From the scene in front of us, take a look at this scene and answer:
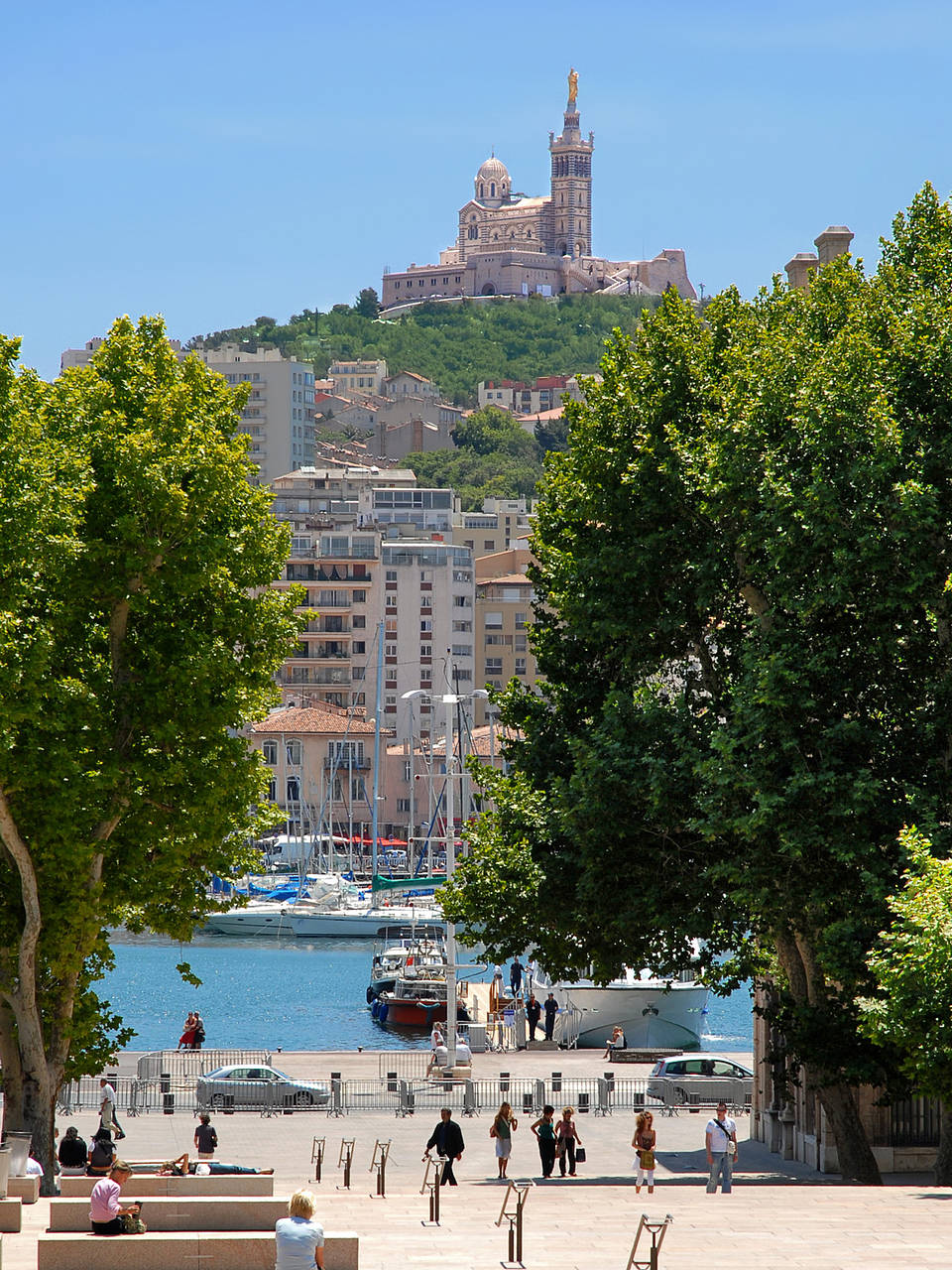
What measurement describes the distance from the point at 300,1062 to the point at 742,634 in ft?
62.8

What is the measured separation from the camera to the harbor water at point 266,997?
199 feet

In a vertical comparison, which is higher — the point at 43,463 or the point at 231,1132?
the point at 43,463

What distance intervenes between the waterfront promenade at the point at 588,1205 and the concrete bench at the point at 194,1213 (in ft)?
1.40

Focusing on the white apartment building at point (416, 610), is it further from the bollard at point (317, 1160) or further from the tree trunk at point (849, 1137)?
the tree trunk at point (849, 1137)

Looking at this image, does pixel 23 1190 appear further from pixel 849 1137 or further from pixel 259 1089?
pixel 259 1089

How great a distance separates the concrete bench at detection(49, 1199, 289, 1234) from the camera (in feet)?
54.1

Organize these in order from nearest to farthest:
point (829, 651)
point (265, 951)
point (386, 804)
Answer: point (829, 651) < point (265, 951) < point (386, 804)

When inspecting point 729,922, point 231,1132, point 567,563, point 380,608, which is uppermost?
point 380,608

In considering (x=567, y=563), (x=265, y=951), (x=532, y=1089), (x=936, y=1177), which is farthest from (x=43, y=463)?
(x=265, y=951)

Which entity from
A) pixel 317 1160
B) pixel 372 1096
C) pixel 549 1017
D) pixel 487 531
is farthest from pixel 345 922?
pixel 487 531

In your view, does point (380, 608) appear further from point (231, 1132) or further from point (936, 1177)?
point (936, 1177)

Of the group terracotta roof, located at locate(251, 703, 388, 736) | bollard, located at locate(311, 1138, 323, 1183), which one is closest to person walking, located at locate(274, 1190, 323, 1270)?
bollard, located at locate(311, 1138, 323, 1183)

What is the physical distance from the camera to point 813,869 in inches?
924

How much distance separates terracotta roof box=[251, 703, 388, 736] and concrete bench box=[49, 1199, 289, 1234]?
101508mm
